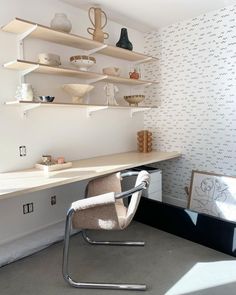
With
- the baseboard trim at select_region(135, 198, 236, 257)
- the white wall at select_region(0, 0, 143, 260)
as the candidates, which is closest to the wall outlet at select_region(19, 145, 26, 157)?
the white wall at select_region(0, 0, 143, 260)

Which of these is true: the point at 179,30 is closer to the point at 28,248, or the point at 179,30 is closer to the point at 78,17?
the point at 78,17

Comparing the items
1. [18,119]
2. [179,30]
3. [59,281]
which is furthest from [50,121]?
[179,30]

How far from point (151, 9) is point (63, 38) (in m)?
0.99

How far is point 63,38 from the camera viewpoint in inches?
89.5

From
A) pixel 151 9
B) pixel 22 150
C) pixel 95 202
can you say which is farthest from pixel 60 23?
pixel 95 202

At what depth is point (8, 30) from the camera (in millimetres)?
2055

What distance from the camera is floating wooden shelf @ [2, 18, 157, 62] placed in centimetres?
196

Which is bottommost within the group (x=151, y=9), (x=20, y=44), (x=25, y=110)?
(x=25, y=110)

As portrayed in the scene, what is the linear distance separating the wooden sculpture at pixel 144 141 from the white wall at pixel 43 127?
1.29ft

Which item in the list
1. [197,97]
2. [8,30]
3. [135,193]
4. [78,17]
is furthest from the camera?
[197,97]

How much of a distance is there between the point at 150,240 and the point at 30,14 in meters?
2.25

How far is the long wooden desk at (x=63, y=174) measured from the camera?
1698 mm

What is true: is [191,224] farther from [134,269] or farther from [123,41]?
[123,41]

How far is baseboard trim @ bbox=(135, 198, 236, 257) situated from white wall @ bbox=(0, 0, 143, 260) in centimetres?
77
